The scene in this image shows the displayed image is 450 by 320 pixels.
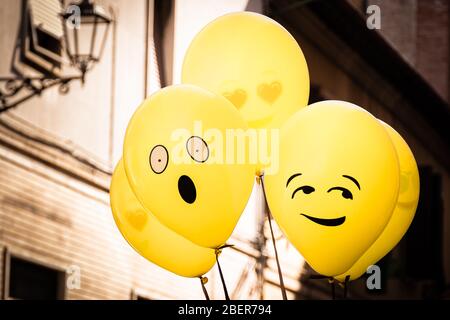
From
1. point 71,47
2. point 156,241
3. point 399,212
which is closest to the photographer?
point 156,241

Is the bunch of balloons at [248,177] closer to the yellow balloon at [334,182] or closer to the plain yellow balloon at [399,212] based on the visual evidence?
the yellow balloon at [334,182]

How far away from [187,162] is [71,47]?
4949 mm

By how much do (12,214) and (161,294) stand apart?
7.98ft

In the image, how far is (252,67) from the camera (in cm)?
627

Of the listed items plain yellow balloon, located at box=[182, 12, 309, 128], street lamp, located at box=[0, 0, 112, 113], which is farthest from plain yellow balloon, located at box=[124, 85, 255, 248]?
street lamp, located at box=[0, 0, 112, 113]

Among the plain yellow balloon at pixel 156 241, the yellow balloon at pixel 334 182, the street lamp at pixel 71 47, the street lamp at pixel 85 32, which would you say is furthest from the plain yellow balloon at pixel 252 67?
the street lamp at pixel 85 32

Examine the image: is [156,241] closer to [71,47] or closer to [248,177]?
[248,177]

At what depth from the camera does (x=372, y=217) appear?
18.9ft

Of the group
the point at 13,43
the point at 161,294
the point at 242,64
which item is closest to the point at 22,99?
the point at 13,43

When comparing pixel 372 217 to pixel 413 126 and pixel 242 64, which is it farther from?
pixel 413 126

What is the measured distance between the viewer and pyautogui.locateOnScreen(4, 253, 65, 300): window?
981 centimetres

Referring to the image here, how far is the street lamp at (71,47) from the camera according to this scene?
31.6 ft

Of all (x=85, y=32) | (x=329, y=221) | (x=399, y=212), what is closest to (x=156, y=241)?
(x=329, y=221)

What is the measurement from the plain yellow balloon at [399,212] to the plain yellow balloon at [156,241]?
0.65 metres
